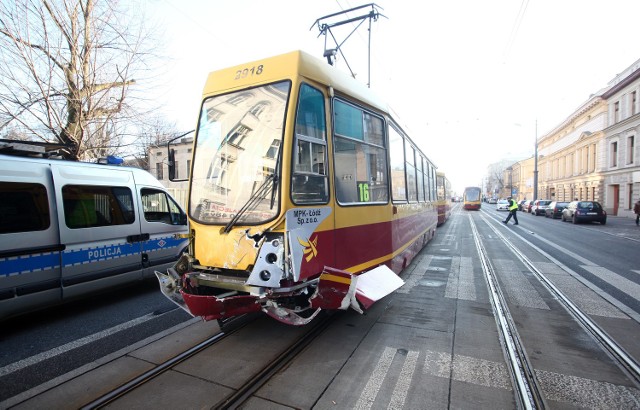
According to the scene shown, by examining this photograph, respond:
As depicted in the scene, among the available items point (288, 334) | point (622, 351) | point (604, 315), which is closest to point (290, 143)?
point (288, 334)

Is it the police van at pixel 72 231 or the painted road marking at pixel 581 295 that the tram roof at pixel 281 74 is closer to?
the police van at pixel 72 231

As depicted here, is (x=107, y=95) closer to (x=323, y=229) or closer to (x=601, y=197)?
(x=323, y=229)

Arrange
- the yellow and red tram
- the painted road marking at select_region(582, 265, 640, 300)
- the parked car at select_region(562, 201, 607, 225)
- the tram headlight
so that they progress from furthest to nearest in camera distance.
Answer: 1. the parked car at select_region(562, 201, 607, 225)
2. the yellow and red tram
3. the painted road marking at select_region(582, 265, 640, 300)
4. the tram headlight

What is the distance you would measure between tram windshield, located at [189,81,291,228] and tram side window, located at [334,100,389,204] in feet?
2.93

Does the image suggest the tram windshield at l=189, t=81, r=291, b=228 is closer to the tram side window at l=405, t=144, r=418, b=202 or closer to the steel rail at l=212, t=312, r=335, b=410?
the steel rail at l=212, t=312, r=335, b=410

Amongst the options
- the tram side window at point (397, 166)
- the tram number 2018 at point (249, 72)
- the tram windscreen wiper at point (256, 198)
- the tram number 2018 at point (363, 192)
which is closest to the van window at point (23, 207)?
the tram windscreen wiper at point (256, 198)

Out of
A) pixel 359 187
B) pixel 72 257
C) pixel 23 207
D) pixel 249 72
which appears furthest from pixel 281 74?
pixel 72 257

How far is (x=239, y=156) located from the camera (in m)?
4.04

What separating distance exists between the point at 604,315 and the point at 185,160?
1221 inches

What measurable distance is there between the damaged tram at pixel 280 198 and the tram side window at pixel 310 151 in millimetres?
12

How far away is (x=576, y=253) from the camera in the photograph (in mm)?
10477

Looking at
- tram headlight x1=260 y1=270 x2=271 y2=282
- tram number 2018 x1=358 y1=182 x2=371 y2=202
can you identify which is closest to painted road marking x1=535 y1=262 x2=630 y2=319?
tram number 2018 x1=358 y1=182 x2=371 y2=202

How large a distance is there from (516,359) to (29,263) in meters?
6.51

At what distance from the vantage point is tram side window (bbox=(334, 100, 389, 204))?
4.37 metres
